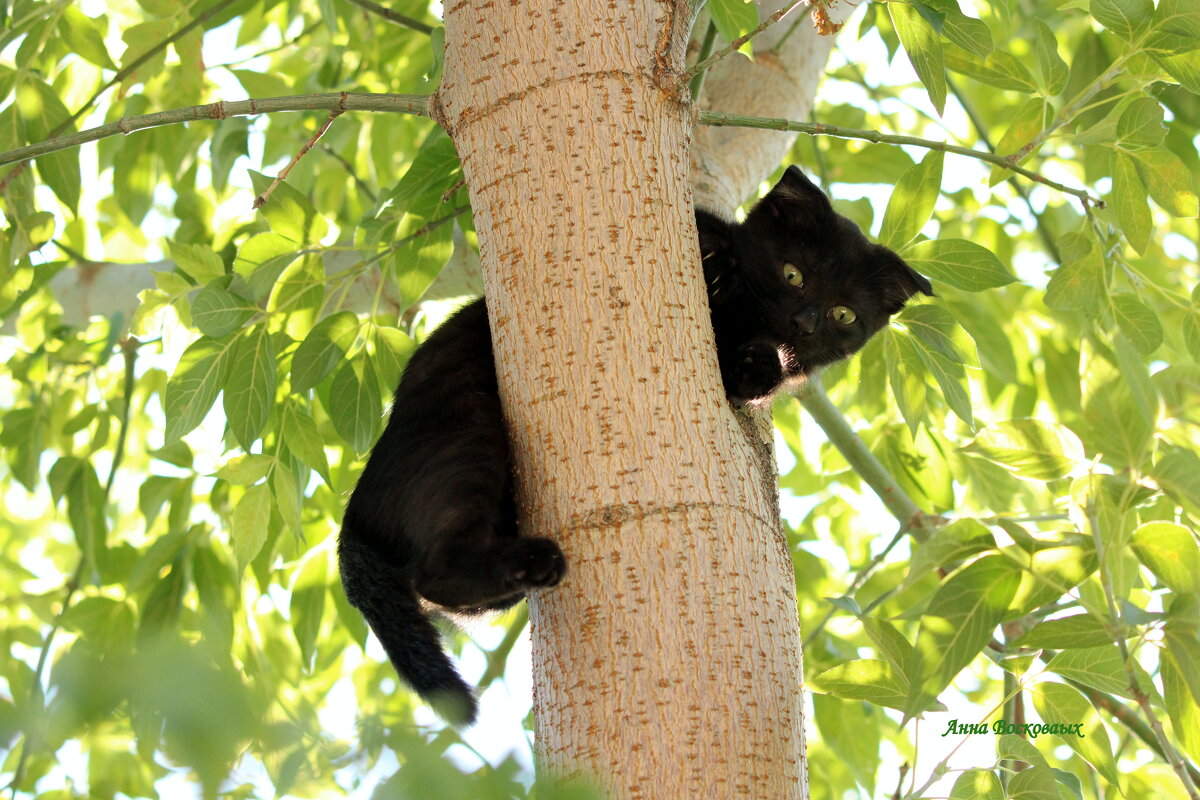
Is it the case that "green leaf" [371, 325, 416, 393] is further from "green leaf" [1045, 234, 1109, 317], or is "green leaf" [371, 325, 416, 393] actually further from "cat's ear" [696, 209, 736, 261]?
"green leaf" [1045, 234, 1109, 317]

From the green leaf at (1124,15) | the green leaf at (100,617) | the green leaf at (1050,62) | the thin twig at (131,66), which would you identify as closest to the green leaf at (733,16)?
the green leaf at (1050,62)

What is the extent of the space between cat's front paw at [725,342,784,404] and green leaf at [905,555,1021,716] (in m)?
1.34

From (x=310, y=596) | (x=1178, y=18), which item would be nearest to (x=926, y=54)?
(x=1178, y=18)

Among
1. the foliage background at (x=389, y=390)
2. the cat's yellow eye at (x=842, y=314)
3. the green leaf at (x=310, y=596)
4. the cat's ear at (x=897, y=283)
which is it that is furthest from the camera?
the cat's yellow eye at (x=842, y=314)

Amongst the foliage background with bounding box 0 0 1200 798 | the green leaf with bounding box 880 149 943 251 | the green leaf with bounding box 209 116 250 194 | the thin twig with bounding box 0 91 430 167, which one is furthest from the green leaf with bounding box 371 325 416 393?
the green leaf with bounding box 880 149 943 251

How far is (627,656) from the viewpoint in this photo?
5.01 ft

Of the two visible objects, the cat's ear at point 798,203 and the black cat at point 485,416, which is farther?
the cat's ear at point 798,203

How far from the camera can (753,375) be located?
290cm

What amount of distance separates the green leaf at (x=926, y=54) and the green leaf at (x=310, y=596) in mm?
2388

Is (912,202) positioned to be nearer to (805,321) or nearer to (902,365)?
(902,365)

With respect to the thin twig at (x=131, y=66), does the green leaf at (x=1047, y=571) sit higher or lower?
lower

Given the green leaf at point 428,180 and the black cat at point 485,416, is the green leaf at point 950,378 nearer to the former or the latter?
the black cat at point 485,416

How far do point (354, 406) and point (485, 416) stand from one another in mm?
390

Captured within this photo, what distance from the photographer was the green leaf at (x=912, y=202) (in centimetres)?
241
